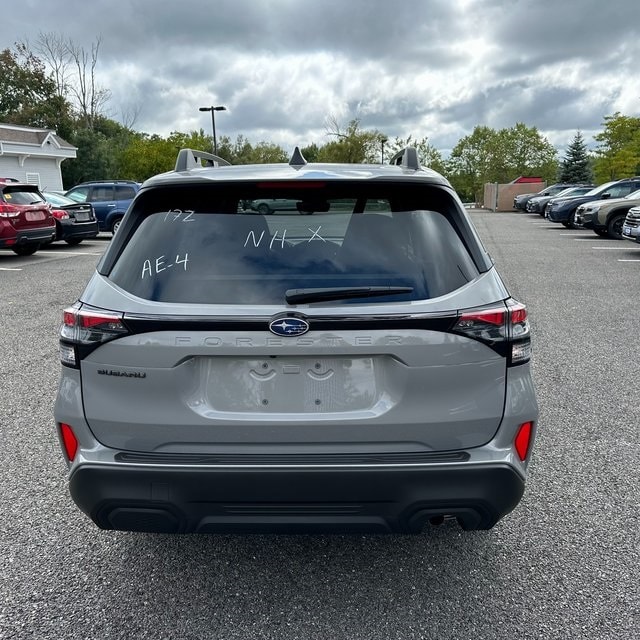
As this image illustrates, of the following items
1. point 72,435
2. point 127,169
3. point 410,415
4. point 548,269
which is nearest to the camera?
point 410,415

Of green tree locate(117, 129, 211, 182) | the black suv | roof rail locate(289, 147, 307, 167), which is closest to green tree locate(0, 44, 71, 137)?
green tree locate(117, 129, 211, 182)

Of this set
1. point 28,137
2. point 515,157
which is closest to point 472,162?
point 515,157

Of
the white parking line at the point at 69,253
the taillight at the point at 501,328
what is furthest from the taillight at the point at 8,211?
the taillight at the point at 501,328

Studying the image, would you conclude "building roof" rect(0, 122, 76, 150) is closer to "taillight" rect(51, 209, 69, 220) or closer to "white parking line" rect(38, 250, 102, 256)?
"taillight" rect(51, 209, 69, 220)

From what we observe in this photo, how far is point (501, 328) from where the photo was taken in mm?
2188

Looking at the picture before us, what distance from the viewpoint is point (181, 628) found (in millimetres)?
2355

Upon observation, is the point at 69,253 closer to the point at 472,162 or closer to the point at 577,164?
the point at 577,164

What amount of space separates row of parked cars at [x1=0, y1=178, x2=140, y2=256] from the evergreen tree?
53726 millimetres

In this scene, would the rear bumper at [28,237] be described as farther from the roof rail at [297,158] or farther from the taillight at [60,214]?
the roof rail at [297,158]

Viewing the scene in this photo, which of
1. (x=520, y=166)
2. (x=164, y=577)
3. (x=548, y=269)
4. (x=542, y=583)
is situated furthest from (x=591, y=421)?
(x=520, y=166)

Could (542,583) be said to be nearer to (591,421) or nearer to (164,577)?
(164,577)

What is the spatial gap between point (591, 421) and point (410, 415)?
274cm

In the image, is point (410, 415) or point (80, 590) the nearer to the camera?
point (410, 415)

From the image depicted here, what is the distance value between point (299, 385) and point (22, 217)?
13394 millimetres
